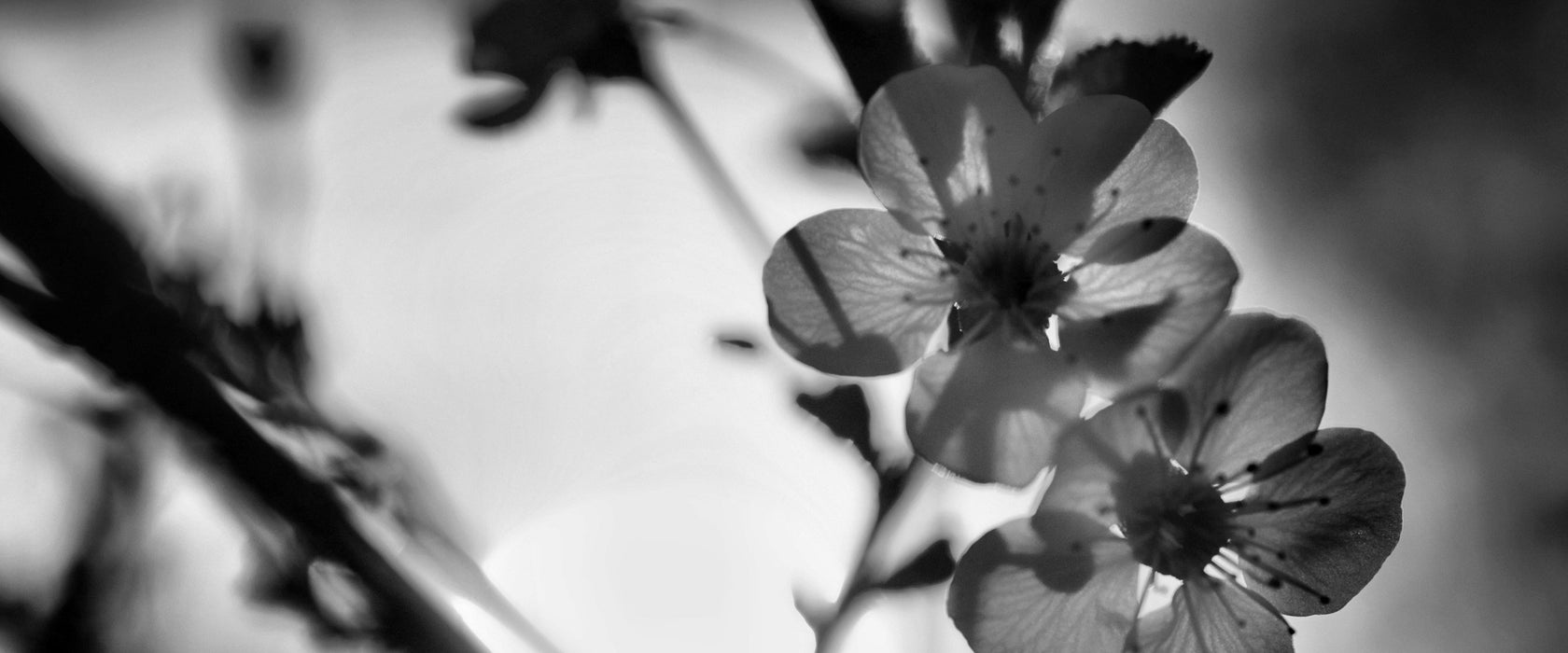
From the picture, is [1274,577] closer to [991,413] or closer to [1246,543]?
[1246,543]

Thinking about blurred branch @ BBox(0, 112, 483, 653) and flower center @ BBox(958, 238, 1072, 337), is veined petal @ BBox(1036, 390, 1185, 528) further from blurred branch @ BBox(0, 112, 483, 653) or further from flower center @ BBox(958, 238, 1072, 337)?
blurred branch @ BBox(0, 112, 483, 653)

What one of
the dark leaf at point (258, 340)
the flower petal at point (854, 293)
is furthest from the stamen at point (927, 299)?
the dark leaf at point (258, 340)

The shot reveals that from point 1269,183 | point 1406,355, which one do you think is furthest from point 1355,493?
point 1406,355

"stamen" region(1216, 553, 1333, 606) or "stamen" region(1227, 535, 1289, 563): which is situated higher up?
"stamen" region(1227, 535, 1289, 563)

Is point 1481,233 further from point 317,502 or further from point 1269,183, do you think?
point 317,502

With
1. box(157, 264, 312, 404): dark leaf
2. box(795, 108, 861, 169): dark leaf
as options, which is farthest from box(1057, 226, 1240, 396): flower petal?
box(157, 264, 312, 404): dark leaf
